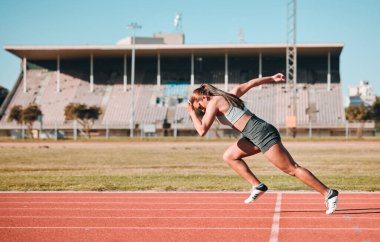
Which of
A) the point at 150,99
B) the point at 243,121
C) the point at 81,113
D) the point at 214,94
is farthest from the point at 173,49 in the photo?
the point at 243,121

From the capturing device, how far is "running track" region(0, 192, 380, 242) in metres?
6.14

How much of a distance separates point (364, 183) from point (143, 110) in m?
52.9

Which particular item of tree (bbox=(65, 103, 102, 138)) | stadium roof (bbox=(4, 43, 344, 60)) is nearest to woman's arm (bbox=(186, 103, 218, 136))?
tree (bbox=(65, 103, 102, 138))

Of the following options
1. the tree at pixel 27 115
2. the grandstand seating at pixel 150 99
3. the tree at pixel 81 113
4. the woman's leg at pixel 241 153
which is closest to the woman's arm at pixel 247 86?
the woman's leg at pixel 241 153

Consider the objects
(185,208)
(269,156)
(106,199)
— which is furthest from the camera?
(106,199)

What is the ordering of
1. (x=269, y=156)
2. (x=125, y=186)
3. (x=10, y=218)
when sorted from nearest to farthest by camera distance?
(x=269, y=156) → (x=10, y=218) → (x=125, y=186)

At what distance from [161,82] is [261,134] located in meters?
62.0

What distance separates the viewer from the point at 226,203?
880 centimetres

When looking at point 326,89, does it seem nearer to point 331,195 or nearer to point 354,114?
point 354,114

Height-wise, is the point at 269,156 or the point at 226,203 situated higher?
the point at 269,156

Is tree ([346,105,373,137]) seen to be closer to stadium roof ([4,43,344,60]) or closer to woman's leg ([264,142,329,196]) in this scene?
stadium roof ([4,43,344,60])

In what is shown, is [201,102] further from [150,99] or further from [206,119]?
[150,99]

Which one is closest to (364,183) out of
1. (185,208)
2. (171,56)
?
(185,208)

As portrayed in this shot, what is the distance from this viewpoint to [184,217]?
24.4 ft
